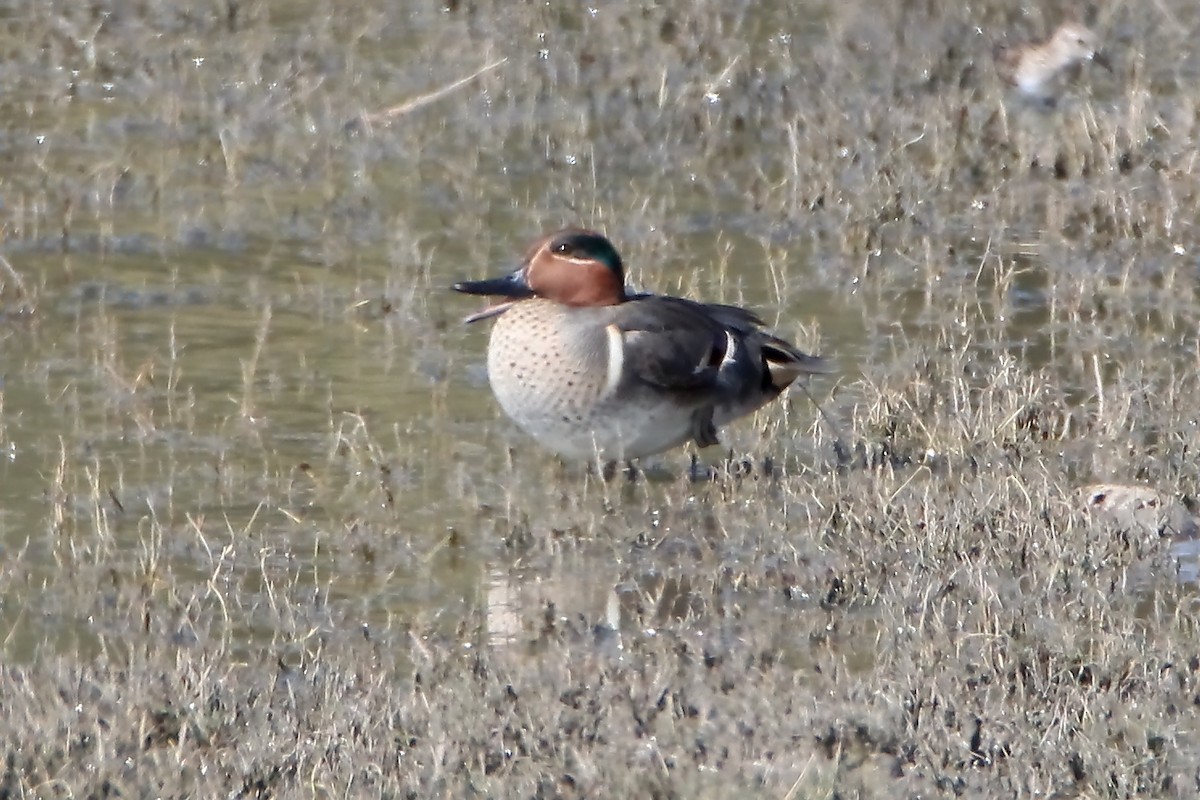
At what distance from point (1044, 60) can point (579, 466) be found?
5.36 metres

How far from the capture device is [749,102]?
1102 centimetres

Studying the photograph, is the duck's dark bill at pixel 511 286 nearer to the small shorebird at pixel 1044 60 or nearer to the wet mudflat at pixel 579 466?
the wet mudflat at pixel 579 466

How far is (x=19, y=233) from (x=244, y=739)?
4.82 meters

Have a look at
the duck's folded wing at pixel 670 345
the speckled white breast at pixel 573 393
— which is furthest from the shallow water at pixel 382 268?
the duck's folded wing at pixel 670 345

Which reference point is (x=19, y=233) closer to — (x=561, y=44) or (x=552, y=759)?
(x=561, y=44)

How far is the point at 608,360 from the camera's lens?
6.62 metres

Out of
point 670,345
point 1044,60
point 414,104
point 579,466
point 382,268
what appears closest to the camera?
point 670,345

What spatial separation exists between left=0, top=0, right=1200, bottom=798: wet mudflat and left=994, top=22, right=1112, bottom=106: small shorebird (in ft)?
0.37

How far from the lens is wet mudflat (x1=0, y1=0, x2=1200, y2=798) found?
462cm

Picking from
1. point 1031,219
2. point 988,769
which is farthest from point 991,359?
point 988,769

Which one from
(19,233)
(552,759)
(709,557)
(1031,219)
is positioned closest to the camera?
(552,759)

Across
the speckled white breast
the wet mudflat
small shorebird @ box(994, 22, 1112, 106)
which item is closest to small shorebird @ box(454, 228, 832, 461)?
the speckled white breast

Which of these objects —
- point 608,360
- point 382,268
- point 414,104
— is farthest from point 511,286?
point 414,104

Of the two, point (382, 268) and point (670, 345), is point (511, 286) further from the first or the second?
point (382, 268)
